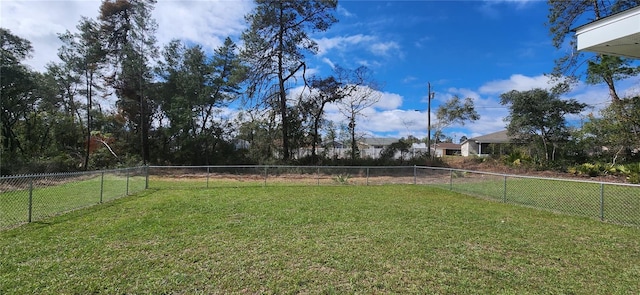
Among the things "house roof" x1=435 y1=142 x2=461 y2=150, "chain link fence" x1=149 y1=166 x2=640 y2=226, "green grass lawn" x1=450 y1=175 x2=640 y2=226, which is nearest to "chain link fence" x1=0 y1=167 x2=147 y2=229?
"chain link fence" x1=149 y1=166 x2=640 y2=226

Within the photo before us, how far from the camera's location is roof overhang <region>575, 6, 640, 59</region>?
4.68 metres

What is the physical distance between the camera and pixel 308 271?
11.8 feet

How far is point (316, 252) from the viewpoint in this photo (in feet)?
14.0

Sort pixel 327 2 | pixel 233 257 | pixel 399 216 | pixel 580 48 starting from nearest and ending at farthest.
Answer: pixel 233 257 < pixel 580 48 < pixel 399 216 < pixel 327 2

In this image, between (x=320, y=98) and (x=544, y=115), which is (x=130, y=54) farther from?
(x=544, y=115)

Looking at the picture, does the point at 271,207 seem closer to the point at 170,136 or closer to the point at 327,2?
the point at 327,2

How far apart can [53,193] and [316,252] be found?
986 cm

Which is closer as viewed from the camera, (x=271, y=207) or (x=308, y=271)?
(x=308, y=271)

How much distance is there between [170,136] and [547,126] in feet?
87.1

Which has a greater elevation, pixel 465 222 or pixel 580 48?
pixel 580 48

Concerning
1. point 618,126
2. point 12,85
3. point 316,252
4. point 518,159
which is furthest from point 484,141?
point 12,85

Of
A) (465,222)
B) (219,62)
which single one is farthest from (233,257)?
(219,62)

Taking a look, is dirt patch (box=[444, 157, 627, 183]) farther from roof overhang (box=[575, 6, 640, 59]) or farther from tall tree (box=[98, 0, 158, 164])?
tall tree (box=[98, 0, 158, 164])

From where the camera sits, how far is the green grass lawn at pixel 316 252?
3.23 metres
